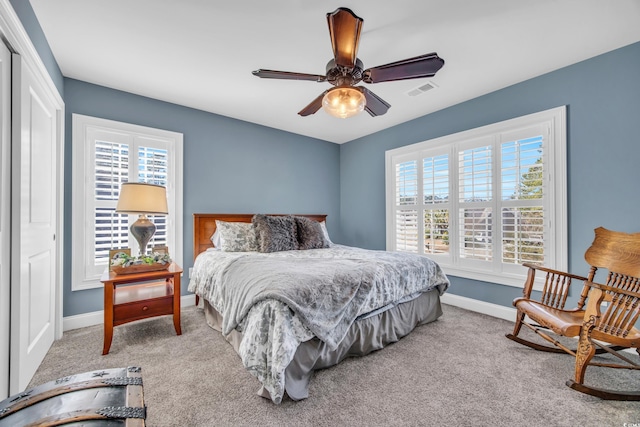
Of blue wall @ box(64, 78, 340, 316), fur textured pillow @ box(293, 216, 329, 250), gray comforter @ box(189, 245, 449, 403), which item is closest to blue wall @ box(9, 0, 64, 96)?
blue wall @ box(64, 78, 340, 316)

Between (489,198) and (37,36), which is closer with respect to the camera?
(37,36)

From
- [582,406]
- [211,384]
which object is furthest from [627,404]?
[211,384]

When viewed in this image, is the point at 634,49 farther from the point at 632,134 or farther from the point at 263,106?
the point at 263,106

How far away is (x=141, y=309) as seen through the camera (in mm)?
2393

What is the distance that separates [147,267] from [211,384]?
1250 millimetres

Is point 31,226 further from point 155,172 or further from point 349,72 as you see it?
point 349,72

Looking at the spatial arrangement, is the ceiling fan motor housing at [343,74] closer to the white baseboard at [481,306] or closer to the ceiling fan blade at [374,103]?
the ceiling fan blade at [374,103]

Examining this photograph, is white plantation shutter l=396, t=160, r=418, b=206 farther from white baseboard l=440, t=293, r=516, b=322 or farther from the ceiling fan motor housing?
the ceiling fan motor housing

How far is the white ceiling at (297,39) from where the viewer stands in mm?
1889

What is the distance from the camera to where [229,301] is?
2172 millimetres

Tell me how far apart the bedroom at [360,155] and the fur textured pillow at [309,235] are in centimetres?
92

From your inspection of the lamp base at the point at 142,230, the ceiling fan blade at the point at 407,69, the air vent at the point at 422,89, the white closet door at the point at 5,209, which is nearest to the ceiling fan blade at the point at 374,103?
the ceiling fan blade at the point at 407,69

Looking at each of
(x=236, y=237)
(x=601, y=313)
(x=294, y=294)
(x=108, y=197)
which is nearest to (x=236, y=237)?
(x=236, y=237)

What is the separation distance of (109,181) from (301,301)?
2698 millimetres
